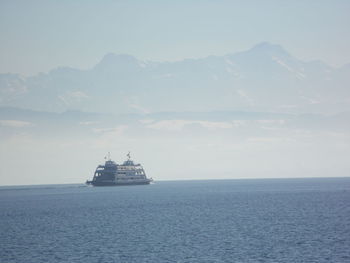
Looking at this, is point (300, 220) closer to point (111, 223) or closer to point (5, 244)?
point (111, 223)

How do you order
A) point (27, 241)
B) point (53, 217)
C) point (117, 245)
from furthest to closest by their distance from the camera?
point (53, 217)
point (27, 241)
point (117, 245)

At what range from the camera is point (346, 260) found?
229ft

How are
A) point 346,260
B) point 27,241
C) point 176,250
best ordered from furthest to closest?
1. point 27,241
2. point 176,250
3. point 346,260

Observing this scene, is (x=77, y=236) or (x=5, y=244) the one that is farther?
(x=77, y=236)

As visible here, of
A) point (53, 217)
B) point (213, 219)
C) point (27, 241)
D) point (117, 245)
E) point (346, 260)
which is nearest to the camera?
point (346, 260)

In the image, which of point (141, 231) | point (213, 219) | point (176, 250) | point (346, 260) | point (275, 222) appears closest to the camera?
point (346, 260)

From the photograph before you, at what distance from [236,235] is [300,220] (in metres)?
25.6

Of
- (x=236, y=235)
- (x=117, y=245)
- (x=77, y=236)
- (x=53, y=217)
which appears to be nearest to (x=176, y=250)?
(x=117, y=245)

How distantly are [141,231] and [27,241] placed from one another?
62.4 ft

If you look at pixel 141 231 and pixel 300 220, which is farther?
pixel 300 220

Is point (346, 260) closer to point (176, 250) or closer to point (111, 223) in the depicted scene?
point (176, 250)

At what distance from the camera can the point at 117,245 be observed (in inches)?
3391

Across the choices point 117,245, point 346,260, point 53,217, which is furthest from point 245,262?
point 53,217

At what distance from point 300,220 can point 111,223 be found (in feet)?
117
